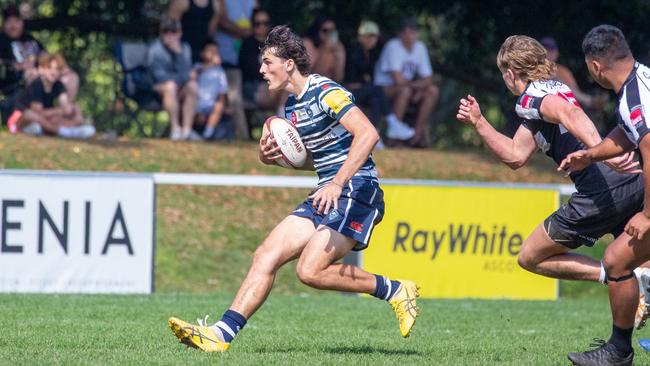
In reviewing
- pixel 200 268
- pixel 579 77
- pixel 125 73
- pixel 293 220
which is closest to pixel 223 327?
pixel 293 220

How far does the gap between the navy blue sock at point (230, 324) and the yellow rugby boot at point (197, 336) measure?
50 mm

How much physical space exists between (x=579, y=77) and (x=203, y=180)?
854 cm

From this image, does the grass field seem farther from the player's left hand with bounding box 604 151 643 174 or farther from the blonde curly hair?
the blonde curly hair

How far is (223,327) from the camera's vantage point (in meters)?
7.15

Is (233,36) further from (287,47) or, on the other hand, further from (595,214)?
(595,214)

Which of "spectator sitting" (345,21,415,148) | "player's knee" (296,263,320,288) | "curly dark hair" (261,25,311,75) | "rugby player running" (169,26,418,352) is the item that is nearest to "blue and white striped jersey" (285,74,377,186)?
"rugby player running" (169,26,418,352)

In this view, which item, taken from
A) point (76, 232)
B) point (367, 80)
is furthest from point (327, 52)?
point (76, 232)

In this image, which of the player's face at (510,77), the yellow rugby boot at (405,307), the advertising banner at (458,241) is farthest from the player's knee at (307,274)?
the advertising banner at (458,241)

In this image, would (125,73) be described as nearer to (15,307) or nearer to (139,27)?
(139,27)

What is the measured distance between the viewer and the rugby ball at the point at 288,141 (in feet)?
24.4

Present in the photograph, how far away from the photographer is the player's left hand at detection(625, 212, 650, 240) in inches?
260

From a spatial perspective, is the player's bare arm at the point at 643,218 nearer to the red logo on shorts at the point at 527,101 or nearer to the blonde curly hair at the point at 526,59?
the red logo on shorts at the point at 527,101

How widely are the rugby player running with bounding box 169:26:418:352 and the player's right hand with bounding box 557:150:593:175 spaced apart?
111 centimetres

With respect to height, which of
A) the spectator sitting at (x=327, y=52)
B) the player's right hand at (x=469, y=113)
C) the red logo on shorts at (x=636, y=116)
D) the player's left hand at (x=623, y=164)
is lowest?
the spectator sitting at (x=327, y=52)
